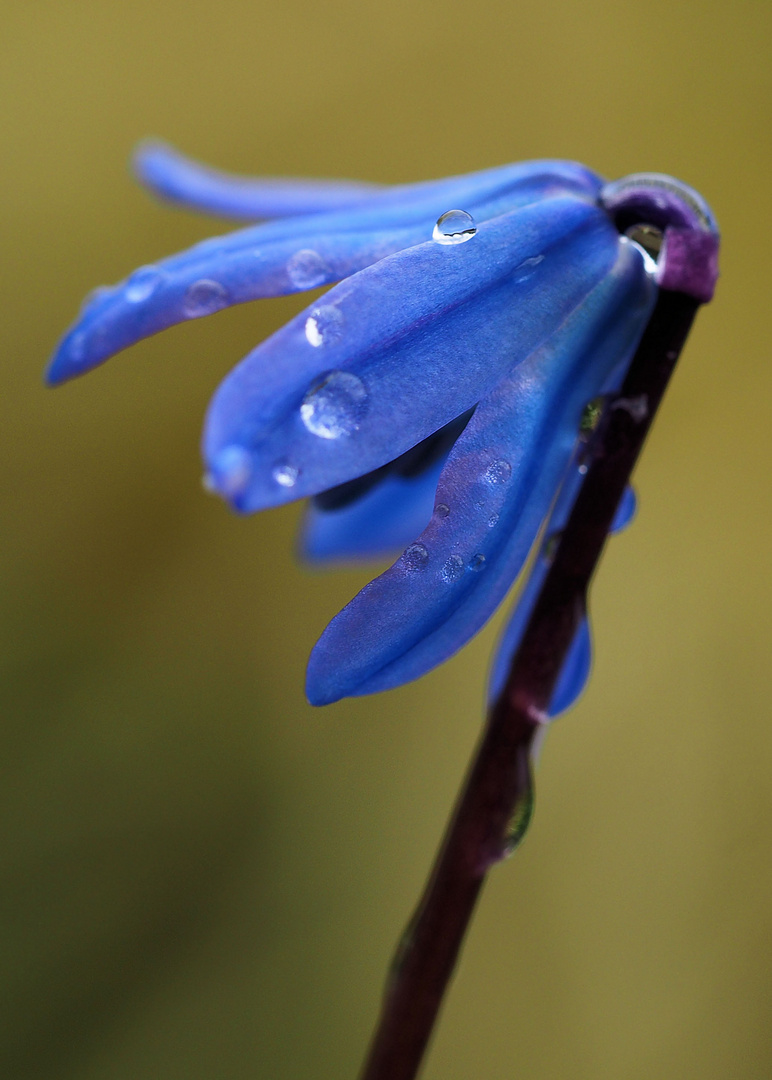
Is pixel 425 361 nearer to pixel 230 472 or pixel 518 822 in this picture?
pixel 230 472

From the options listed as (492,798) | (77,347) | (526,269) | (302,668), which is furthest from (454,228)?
(302,668)

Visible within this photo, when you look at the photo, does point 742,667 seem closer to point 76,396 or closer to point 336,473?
point 76,396

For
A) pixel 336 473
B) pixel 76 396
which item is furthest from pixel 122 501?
pixel 336 473

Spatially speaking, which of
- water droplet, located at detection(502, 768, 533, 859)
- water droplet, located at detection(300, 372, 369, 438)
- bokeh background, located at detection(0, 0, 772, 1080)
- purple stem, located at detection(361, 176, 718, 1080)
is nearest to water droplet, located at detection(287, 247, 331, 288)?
water droplet, located at detection(300, 372, 369, 438)

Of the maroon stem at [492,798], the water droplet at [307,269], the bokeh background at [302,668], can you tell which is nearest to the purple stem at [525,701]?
the maroon stem at [492,798]

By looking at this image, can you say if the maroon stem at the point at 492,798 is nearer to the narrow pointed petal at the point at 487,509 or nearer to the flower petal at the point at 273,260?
the narrow pointed petal at the point at 487,509

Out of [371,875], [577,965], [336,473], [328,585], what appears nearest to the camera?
[336,473]

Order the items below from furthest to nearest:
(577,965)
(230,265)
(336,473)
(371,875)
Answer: (371,875) < (577,965) < (230,265) < (336,473)
